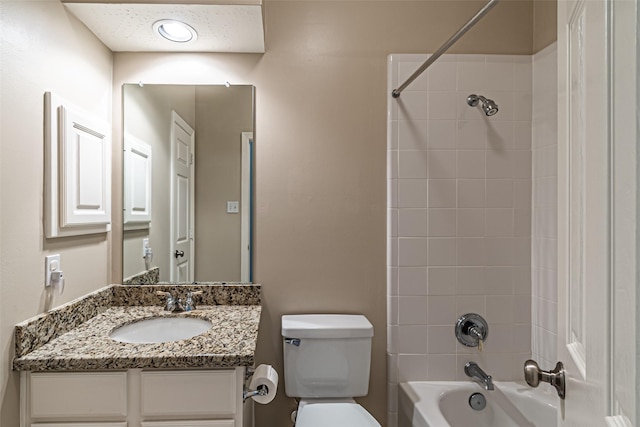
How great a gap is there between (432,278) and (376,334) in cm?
39

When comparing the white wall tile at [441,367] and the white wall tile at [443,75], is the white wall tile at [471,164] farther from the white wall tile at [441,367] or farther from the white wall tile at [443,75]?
the white wall tile at [441,367]

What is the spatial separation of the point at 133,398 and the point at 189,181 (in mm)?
1003

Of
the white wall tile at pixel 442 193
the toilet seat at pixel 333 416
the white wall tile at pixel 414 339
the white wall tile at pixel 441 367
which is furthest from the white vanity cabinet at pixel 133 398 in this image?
the white wall tile at pixel 442 193

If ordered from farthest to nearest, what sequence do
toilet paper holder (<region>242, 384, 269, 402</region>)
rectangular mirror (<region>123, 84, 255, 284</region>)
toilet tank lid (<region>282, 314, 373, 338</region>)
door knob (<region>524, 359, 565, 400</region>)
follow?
1. rectangular mirror (<region>123, 84, 255, 284</region>)
2. toilet tank lid (<region>282, 314, 373, 338</region>)
3. toilet paper holder (<region>242, 384, 269, 402</region>)
4. door knob (<region>524, 359, 565, 400</region>)

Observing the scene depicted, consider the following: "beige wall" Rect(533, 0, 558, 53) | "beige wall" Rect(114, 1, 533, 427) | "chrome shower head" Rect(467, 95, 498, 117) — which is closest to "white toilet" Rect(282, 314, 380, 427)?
"beige wall" Rect(114, 1, 533, 427)

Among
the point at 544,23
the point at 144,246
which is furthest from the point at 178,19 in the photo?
the point at 544,23

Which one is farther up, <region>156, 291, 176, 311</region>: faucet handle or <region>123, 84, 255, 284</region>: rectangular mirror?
<region>123, 84, 255, 284</region>: rectangular mirror

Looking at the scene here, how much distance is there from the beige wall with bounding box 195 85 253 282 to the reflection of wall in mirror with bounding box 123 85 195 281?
0.09 metres

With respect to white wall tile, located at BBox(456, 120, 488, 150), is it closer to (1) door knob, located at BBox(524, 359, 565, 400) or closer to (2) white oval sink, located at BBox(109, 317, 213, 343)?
(1) door knob, located at BBox(524, 359, 565, 400)

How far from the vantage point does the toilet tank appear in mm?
1745

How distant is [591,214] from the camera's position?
0.62m
